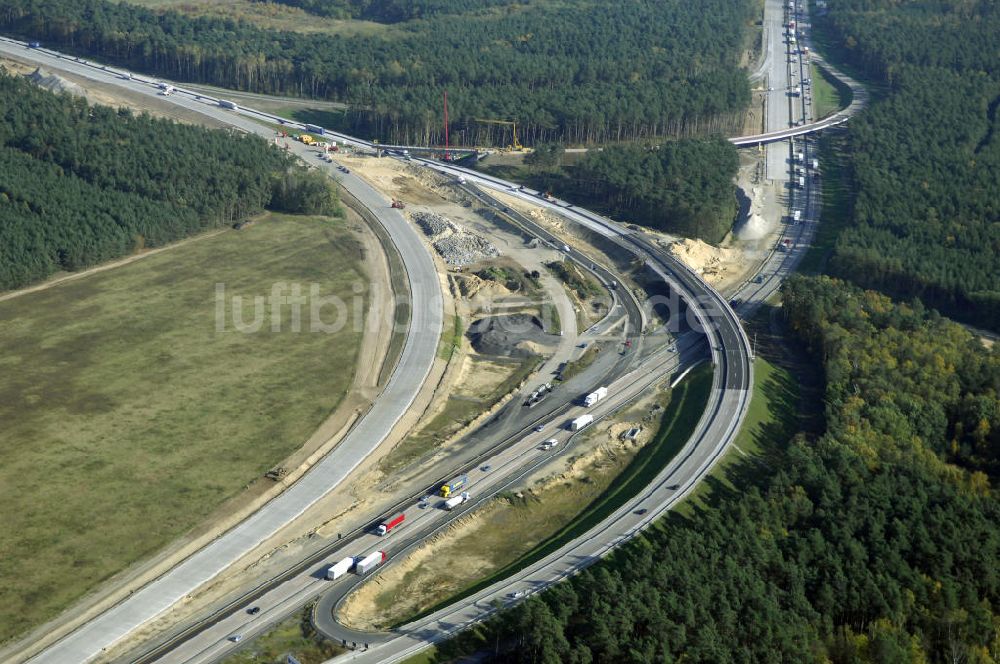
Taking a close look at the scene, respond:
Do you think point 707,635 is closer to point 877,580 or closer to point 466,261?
point 877,580

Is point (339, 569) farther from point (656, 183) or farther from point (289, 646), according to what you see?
point (656, 183)

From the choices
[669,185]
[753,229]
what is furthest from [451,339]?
[753,229]

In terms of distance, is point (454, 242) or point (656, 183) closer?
point (454, 242)

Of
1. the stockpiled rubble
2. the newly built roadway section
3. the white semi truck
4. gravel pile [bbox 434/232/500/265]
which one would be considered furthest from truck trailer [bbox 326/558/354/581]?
gravel pile [bbox 434/232/500/265]

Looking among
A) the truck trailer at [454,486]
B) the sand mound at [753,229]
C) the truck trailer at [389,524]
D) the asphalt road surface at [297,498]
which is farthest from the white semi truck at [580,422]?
the sand mound at [753,229]

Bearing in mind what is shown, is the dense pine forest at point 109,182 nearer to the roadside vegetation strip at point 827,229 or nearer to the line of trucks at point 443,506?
the line of trucks at point 443,506

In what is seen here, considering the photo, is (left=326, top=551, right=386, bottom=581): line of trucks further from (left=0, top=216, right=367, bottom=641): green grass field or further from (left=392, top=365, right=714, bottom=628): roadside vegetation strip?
(left=0, top=216, right=367, bottom=641): green grass field

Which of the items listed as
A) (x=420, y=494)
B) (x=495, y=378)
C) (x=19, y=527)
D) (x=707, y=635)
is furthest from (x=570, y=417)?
(x=19, y=527)

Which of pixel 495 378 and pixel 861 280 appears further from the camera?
pixel 861 280

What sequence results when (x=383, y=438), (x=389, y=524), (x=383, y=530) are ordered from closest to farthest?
1. (x=383, y=530)
2. (x=389, y=524)
3. (x=383, y=438)
